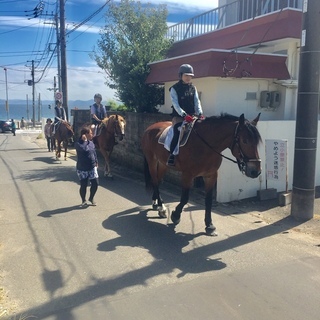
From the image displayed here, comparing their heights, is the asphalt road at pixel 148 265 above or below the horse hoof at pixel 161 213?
below

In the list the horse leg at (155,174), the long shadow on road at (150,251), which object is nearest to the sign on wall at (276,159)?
the long shadow on road at (150,251)

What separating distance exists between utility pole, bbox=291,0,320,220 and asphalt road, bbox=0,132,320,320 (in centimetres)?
70

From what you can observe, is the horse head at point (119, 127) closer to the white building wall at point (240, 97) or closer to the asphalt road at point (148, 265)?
the white building wall at point (240, 97)

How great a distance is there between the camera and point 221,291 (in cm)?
410

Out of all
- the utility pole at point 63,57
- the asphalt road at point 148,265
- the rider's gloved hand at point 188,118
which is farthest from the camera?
the utility pole at point 63,57

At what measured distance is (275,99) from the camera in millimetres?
9812

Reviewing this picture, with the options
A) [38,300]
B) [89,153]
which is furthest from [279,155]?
[38,300]

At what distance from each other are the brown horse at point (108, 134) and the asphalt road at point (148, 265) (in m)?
3.34

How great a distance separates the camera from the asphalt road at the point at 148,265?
377 cm

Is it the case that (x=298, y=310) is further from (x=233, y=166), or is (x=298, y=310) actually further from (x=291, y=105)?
(x=291, y=105)

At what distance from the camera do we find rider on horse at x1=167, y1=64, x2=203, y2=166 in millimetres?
6258

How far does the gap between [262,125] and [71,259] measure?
5.26 meters

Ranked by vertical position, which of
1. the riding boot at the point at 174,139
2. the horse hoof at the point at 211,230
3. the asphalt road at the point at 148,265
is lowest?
the asphalt road at the point at 148,265

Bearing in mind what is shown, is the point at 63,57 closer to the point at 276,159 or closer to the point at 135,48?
the point at 135,48
